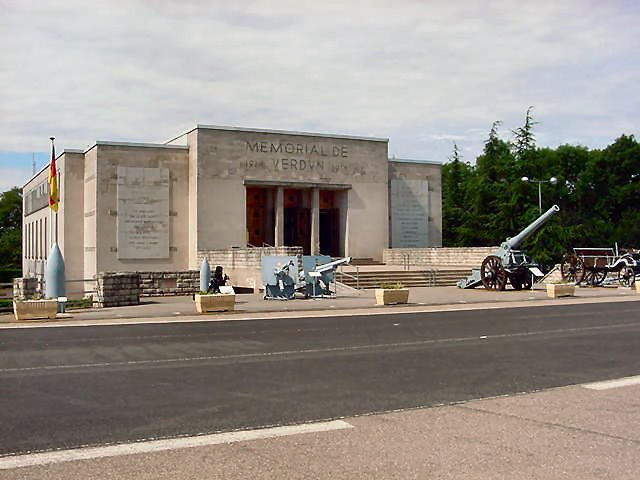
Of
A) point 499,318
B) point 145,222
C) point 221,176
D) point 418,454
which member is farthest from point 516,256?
point 418,454

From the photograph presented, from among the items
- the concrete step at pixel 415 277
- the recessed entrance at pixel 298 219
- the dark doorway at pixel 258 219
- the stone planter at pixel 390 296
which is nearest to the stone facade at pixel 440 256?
the concrete step at pixel 415 277

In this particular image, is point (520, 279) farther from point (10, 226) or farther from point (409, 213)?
point (10, 226)

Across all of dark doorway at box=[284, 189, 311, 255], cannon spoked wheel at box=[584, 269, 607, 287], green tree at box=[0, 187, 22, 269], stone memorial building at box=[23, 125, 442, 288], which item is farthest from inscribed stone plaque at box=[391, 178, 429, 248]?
green tree at box=[0, 187, 22, 269]

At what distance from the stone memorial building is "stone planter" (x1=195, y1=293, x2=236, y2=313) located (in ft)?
62.5

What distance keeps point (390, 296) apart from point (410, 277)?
11.7 metres

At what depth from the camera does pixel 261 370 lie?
11.2 m

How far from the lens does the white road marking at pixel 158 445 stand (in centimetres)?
638

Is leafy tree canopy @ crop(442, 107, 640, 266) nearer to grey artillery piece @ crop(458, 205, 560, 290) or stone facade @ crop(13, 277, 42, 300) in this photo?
grey artillery piece @ crop(458, 205, 560, 290)

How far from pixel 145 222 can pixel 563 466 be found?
3931cm

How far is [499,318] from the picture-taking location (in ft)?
67.6

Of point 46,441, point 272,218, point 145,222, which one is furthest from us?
point 272,218

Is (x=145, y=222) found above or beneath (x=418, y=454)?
above

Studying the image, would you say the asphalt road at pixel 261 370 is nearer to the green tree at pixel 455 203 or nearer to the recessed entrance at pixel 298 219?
the recessed entrance at pixel 298 219

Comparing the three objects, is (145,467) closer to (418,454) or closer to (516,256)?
(418,454)
